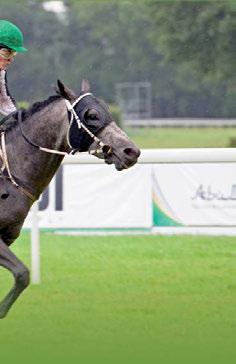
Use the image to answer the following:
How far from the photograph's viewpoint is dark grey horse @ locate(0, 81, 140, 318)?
5.80 meters

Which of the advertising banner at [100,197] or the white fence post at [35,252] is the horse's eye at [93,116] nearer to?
the white fence post at [35,252]

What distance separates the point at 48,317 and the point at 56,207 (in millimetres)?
5142

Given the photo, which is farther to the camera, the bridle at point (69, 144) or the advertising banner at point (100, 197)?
the advertising banner at point (100, 197)

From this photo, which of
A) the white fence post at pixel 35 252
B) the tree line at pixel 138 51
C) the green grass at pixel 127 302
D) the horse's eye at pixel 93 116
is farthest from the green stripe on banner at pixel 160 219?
the tree line at pixel 138 51

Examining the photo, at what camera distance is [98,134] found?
5.87 m

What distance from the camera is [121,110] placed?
2295cm

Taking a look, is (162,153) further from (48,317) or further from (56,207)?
(56,207)

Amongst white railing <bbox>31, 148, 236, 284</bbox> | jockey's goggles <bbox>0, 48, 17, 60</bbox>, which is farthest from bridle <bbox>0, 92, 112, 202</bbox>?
white railing <bbox>31, 148, 236, 284</bbox>

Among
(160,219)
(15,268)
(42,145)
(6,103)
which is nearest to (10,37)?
(6,103)

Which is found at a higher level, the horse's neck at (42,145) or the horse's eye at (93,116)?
the horse's eye at (93,116)

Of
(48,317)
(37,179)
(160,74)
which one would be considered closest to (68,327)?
(48,317)

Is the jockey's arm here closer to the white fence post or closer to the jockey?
the jockey

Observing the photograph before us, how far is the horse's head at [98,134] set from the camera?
18.9ft

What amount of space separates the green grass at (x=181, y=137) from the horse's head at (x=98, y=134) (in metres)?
11.6
